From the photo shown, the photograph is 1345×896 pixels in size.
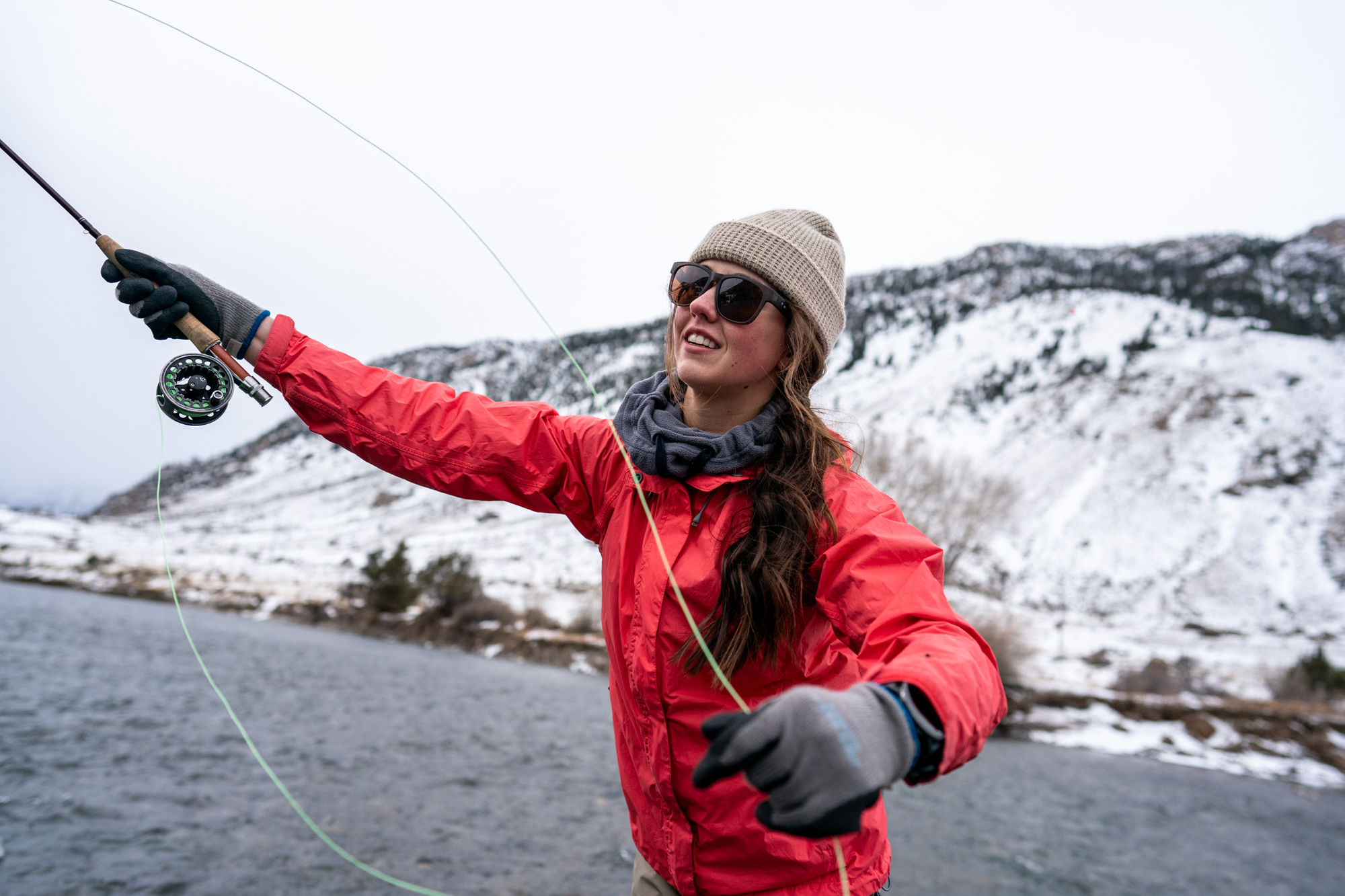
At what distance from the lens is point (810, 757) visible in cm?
A: 114

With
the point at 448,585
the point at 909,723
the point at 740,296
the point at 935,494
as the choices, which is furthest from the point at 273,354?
the point at 935,494

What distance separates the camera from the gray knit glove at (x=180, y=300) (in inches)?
88.7

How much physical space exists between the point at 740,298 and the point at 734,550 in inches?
32.7

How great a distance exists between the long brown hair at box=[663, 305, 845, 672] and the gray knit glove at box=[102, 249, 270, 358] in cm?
166

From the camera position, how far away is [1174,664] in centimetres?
2806

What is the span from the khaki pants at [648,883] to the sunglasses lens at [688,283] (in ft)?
5.57

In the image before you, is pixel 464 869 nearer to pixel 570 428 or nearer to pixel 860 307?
pixel 570 428

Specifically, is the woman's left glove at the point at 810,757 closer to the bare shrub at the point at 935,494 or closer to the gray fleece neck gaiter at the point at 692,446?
the gray fleece neck gaiter at the point at 692,446

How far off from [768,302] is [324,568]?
43951 mm

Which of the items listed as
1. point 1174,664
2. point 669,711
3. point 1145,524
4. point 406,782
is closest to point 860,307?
point 1145,524

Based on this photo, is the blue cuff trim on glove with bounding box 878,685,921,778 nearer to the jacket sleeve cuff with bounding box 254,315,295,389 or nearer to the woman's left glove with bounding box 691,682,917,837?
the woman's left glove with bounding box 691,682,917,837

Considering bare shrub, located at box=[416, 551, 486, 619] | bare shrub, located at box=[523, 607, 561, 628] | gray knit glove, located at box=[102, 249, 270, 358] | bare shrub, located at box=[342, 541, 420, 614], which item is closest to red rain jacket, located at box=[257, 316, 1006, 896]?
gray knit glove, located at box=[102, 249, 270, 358]

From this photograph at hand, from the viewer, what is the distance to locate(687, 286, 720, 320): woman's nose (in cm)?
226

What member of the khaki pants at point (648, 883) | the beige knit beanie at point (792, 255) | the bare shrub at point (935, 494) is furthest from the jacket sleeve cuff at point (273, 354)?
the bare shrub at point (935, 494)
